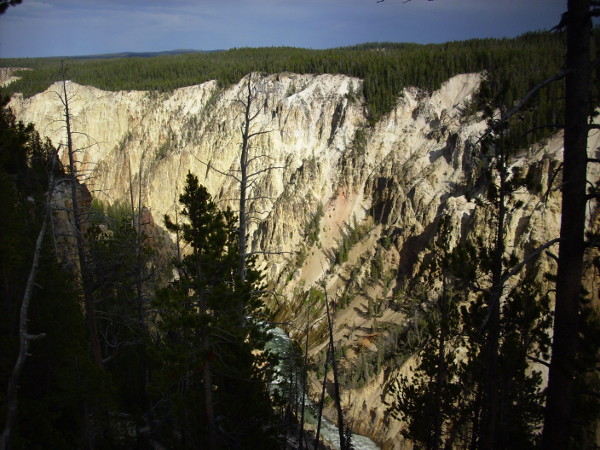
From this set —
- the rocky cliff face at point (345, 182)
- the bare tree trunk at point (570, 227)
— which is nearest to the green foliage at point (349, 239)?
the rocky cliff face at point (345, 182)

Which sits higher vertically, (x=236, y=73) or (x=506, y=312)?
(x=236, y=73)

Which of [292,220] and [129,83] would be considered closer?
[292,220]

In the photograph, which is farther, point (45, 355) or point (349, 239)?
point (349, 239)

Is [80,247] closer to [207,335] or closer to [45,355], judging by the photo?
[207,335]

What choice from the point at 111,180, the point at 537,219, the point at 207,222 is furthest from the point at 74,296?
the point at 111,180

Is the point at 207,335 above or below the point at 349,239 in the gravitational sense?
above

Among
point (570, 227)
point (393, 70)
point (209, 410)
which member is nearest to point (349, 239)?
point (393, 70)

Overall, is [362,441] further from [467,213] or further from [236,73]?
[236,73]
